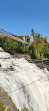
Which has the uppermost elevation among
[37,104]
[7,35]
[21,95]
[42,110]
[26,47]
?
[7,35]

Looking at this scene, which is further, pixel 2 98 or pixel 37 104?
pixel 37 104

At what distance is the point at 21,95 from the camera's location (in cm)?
537

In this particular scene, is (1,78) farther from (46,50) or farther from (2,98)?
(46,50)

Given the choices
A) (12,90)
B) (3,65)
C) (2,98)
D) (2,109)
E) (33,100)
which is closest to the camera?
(2,109)

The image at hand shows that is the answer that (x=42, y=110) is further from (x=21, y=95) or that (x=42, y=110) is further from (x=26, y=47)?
(x=26, y=47)

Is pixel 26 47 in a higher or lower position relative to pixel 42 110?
higher

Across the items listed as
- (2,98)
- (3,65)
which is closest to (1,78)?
(2,98)

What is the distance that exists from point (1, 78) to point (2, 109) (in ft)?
7.97

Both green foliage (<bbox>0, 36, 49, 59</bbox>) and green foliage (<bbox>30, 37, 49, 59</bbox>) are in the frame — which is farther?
green foliage (<bbox>30, 37, 49, 59</bbox>)

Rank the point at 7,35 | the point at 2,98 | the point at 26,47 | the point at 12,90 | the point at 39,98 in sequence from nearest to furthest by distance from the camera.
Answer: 1. the point at 2,98
2. the point at 12,90
3. the point at 39,98
4. the point at 7,35
5. the point at 26,47

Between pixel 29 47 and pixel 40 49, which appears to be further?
pixel 29 47

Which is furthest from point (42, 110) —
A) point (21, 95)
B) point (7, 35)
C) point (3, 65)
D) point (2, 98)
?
point (7, 35)

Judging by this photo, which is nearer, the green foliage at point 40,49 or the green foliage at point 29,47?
the green foliage at point 29,47

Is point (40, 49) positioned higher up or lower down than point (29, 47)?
lower down
